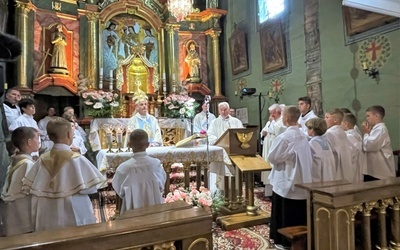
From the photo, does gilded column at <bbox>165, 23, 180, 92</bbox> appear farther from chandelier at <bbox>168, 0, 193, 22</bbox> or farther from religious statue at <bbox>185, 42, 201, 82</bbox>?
chandelier at <bbox>168, 0, 193, 22</bbox>

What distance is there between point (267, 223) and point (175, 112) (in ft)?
15.3

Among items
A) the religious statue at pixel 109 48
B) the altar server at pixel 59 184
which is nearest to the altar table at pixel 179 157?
the altar server at pixel 59 184

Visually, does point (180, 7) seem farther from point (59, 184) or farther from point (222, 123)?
point (59, 184)

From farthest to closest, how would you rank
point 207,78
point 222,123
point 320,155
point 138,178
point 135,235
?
point 207,78 < point 222,123 < point 320,155 < point 138,178 < point 135,235

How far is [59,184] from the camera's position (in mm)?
2152

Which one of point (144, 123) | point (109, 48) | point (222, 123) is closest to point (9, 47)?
point (144, 123)

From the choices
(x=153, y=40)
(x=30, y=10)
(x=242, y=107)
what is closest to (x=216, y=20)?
(x=153, y=40)

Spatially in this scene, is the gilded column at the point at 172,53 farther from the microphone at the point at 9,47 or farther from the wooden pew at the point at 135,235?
the wooden pew at the point at 135,235

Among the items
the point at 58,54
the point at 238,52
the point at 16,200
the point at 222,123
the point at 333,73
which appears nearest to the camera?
the point at 16,200

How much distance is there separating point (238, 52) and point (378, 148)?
606cm

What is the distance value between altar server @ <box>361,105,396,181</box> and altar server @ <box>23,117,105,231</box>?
3838mm

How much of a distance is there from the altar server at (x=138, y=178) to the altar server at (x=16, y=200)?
0.88m

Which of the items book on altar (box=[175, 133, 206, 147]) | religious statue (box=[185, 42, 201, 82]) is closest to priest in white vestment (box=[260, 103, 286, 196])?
book on altar (box=[175, 133, 206, 147])

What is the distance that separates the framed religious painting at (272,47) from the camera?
7683mm
